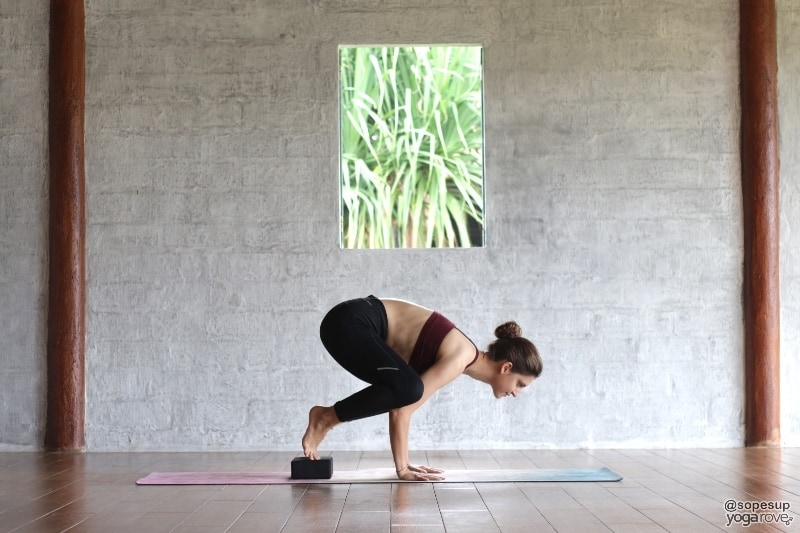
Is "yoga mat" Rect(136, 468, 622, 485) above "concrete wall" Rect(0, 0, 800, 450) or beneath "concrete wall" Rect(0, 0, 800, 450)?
beneath

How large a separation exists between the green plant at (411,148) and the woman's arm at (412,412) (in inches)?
67.3

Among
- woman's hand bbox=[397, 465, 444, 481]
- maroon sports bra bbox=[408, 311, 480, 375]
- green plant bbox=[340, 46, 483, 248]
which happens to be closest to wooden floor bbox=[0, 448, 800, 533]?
woman's hand bbox=[397, 465, 444, 481]

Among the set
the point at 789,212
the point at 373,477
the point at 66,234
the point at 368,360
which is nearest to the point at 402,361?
the point at 368,360

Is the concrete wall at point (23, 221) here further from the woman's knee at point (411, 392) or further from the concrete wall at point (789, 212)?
the concrete wall at point (789, 212)

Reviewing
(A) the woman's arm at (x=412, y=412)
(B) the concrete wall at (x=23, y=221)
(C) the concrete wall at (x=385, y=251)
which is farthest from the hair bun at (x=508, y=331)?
(B) the concrete wall at (x=23, y=221)

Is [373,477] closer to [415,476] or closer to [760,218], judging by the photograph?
[415,476]

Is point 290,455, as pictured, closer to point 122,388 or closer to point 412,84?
point 122,388

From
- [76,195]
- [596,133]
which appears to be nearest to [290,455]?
[76,195]

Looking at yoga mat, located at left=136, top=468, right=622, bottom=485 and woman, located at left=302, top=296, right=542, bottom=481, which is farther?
yoga mat, located at left=136, top=468, right=622, bottom=485

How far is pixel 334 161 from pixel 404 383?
204 cm

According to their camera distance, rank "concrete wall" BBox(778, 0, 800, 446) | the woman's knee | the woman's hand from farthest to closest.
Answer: "concrete wall" BBox(778, 0, 800, 446)
the woman's hand
the woman's knee

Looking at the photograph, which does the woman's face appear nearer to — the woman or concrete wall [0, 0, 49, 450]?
the woman

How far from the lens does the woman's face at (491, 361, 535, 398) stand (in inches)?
158

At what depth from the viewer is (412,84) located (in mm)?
5672
